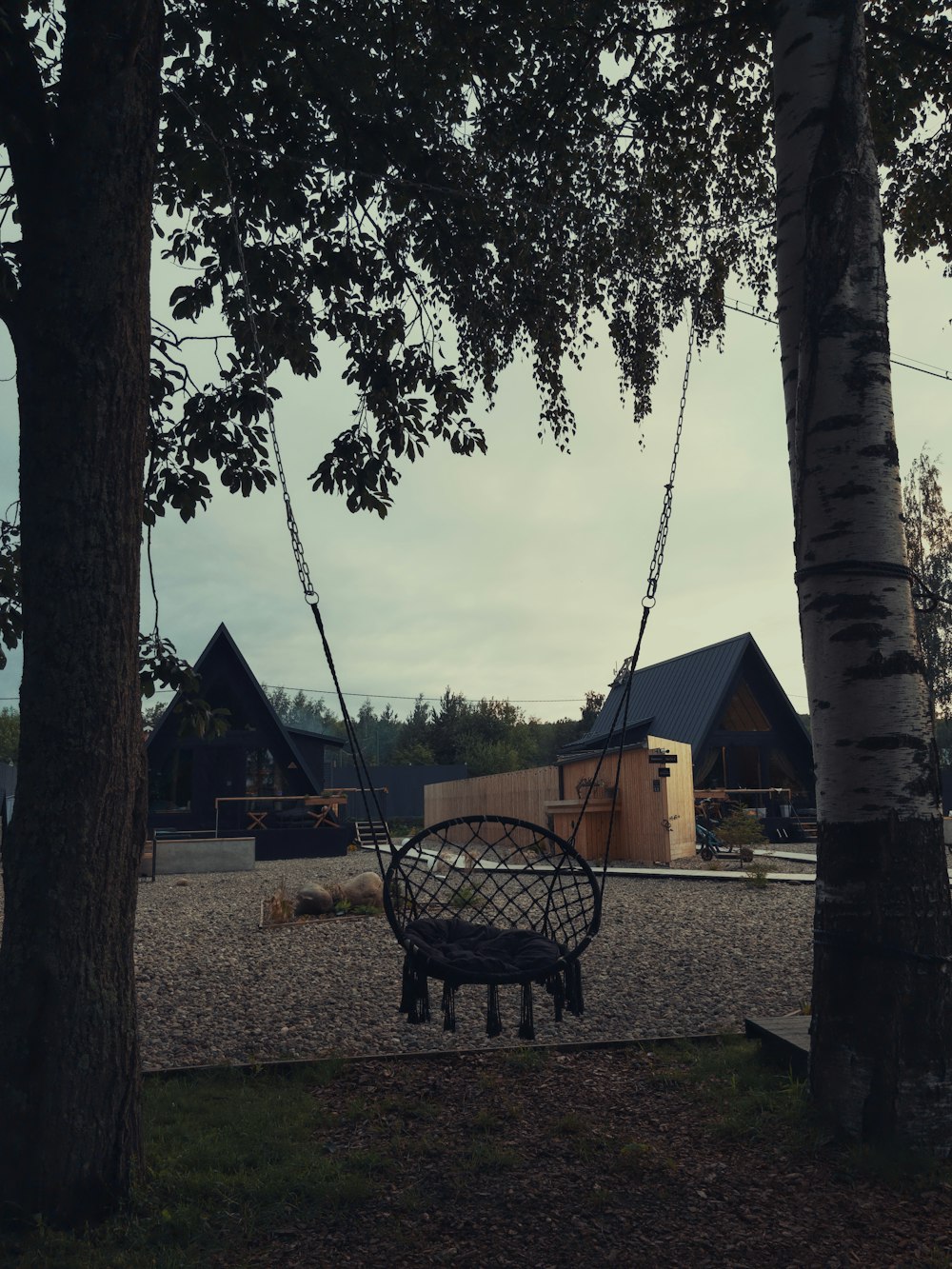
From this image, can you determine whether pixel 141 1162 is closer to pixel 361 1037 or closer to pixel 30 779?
pixel 30 779

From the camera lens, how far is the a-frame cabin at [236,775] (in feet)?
73.9

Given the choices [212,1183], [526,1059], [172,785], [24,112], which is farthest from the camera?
[172,785]

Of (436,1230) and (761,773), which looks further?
(761,773)

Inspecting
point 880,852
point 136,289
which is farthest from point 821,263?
point 136,289

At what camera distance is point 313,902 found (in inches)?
431

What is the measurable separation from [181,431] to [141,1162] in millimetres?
4455

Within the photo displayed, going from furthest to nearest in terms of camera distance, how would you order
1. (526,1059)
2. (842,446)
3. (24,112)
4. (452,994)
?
(526,1059) → (452,994) → (842,446) → (24,112)

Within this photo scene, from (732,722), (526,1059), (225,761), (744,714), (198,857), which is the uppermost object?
(744,714)

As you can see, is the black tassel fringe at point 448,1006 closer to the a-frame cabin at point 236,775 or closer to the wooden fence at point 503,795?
the wooden fence at point 503,795

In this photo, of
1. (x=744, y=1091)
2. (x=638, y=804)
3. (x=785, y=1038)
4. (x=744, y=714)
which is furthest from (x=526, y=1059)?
(x=744, y=714)

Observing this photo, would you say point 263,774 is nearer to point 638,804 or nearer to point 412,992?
point 638,804

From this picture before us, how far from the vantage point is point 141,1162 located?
359 cm

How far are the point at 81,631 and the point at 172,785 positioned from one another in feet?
65.8

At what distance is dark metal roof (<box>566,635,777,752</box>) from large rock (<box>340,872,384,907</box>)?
1232cm
